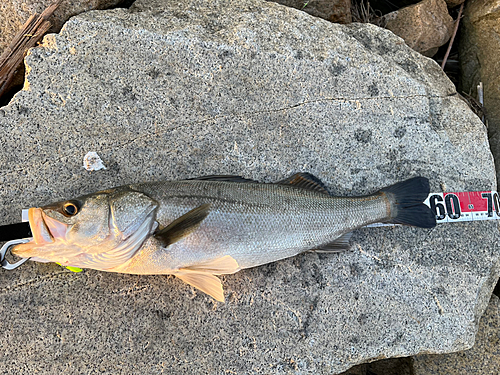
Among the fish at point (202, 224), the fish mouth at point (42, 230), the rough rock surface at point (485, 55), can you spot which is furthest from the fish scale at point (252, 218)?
the rough rock surface at point (485, 55)

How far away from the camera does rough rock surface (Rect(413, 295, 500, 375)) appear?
11.2 feet

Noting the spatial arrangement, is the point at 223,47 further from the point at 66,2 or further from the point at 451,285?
the point at 451,285

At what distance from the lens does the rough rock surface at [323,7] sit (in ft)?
12.6

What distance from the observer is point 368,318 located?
3006 mm

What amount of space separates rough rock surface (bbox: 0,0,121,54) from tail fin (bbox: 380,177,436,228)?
3087 millimetres

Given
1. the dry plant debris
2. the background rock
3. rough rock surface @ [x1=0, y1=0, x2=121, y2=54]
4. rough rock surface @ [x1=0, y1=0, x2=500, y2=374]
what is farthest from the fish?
the background rock

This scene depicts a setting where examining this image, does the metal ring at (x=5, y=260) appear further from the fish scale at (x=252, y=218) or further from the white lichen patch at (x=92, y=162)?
the fish scale at (x=252, y=218)

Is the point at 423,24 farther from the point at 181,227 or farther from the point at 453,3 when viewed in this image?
the point at 181,227

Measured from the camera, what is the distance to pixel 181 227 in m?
2.46

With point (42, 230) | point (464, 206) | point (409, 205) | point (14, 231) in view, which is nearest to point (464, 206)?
point (464, 206)

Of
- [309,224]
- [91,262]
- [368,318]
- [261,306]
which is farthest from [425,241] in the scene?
[91,262]

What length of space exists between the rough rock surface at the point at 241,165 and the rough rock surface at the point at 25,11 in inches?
11.4

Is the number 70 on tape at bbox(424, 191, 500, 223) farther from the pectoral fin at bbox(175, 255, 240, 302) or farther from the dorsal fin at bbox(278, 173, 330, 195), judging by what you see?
the pectoral fin at bbox(175, 255, 240, 302)

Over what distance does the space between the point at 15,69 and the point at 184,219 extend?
220cm
